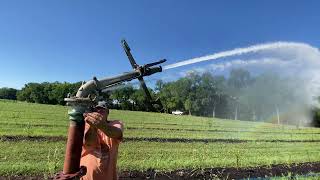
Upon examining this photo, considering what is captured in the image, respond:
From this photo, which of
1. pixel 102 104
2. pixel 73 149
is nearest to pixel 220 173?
pixel 102 104

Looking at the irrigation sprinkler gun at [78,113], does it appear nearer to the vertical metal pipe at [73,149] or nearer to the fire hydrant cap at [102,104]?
the vertical metal pipe at [73,149]

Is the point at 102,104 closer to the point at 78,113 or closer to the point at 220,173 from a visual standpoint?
the point at 78,113

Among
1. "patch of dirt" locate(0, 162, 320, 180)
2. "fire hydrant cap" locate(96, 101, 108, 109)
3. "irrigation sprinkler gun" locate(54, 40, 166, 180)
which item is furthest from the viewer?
"patch of dirt" locate(0, 162, 320, 180)

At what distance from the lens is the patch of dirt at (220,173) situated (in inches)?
431

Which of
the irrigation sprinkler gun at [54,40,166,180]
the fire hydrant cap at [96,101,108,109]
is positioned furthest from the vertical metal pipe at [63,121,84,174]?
the fire hydrant cap at [96,101,108,109]

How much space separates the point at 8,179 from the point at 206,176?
15.4 feet

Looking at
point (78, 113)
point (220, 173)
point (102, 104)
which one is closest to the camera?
point (78, 113)

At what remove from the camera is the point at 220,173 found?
12.2 m

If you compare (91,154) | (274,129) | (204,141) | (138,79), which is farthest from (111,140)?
(274,129)

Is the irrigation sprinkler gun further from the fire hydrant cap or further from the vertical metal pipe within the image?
the fire hydrant cap

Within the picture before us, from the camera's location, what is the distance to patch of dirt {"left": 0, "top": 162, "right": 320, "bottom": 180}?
35.9 ft

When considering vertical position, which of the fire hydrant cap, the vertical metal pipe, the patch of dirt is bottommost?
the patch of dirt

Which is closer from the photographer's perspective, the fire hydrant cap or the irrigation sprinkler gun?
the irrigation sprinkler gun

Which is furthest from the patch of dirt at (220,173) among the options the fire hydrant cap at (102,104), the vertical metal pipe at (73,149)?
the vertical metal pipe at (73,149)
